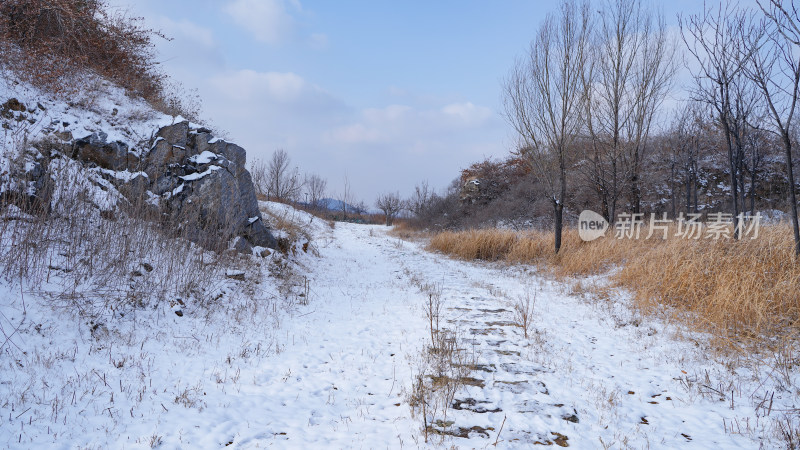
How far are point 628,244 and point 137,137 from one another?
400 inches

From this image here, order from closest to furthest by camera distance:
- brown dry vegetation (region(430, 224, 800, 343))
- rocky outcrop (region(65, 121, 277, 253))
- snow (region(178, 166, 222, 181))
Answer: brown dry vegetation (region(430, 224, 800, 343)) → rocky outcrop (region(65, 121, 277, 253)) → snow (region(178, 166, 222, 181))

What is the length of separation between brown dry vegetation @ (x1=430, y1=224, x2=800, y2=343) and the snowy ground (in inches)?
21.7

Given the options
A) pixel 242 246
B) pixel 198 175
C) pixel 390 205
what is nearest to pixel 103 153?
pixel 198 175

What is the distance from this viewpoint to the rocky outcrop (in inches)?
231

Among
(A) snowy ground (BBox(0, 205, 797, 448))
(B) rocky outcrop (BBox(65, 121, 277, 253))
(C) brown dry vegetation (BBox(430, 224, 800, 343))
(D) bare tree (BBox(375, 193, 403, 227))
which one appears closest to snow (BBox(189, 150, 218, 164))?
(B) rocky outcrop (BBox(65, 121, 277, 253))

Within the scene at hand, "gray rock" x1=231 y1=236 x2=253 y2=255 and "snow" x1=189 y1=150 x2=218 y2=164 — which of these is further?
"snow" x1=189 y1=150 x2=218 y2=164

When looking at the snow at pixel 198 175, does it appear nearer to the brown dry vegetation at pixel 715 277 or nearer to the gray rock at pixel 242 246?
the gray rock at pixel 242 246

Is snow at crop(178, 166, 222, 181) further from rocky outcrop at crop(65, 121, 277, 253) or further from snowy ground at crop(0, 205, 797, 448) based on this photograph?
snowy ground at crop(0, 205, 797, 448)

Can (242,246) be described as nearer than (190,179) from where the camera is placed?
No

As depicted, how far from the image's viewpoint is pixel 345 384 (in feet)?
10.1

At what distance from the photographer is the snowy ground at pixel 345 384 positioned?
87.7 inches

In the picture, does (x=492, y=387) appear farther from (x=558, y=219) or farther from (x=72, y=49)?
(x=72, y=49)

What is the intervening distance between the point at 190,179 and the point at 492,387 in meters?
6.22

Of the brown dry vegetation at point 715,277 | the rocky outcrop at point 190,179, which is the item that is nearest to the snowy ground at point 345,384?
the brown dry vegetation at point 715,277
